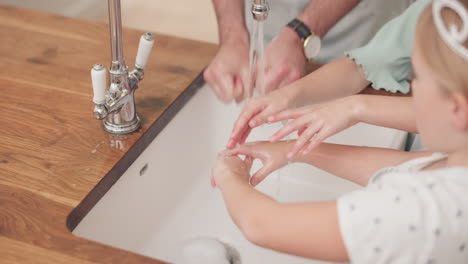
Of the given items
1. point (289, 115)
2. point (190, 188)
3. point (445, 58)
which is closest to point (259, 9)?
point (289, 115)

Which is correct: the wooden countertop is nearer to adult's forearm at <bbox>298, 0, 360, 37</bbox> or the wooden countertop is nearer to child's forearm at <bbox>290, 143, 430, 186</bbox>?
adult's forearm at <bbox>298, 0, 360, 37</bbox>

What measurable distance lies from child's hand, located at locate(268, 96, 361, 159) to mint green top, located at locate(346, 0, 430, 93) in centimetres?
24

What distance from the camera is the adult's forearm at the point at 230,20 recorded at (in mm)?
1427

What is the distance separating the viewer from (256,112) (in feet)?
3.66

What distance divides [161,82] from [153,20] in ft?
7.16

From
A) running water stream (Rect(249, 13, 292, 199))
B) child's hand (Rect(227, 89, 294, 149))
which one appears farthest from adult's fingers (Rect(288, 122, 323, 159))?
running water stream (Rect(249, 13, 292, 199))

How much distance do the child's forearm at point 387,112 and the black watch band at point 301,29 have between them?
0.34 meters

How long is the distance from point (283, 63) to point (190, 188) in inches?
13.8

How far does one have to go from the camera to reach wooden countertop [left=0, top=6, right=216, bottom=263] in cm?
89

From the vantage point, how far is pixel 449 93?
27.7 inches

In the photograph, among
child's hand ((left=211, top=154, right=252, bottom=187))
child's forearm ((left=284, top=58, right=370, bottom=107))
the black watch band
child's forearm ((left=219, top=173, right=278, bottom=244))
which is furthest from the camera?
the black watch band

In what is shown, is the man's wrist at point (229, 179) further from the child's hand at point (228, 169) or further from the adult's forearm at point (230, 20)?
the adult's forearm at point (230, 20)

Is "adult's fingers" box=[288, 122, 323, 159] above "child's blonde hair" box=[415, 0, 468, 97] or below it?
below

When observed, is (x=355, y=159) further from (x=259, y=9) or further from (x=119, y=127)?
(x=119, y=127)
